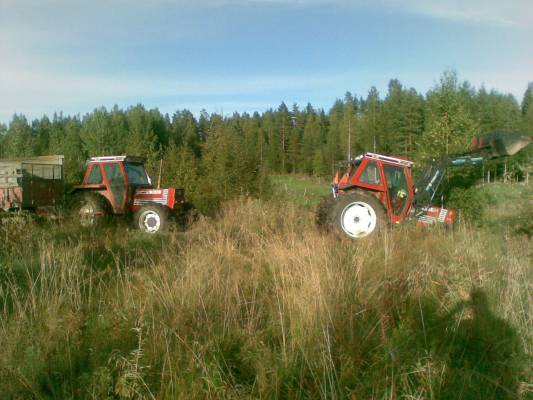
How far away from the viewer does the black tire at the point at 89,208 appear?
35.8ft

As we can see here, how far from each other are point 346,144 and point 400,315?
166ft

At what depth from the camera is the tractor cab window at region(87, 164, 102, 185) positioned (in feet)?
38.2

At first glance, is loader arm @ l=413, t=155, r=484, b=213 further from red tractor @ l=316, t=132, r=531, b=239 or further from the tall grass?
the tall grass

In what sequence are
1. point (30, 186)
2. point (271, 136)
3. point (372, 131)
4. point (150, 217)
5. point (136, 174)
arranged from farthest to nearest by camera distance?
point (271, 136) → point (372, 131) → point (136, 174) → point (150, 217) → point (30, 186)

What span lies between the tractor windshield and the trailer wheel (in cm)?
548

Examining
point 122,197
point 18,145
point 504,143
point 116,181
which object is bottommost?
point 122,197

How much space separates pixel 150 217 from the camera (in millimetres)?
11148

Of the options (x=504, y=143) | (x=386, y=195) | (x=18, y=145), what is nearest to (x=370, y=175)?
(x=386, y=195)

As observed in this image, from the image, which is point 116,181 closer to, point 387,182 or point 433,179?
point 387,182

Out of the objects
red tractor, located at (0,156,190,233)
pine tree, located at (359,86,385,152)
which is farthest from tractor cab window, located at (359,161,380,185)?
pine tree, located at (359,86,385,152)

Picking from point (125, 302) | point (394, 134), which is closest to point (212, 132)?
point (125, 302)

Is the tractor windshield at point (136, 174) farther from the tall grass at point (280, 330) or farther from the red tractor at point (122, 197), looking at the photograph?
the tall grass at point (280, 330)

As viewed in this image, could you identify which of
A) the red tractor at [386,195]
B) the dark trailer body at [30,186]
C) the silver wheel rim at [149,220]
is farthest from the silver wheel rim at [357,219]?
the dark trailer body at [30,186]

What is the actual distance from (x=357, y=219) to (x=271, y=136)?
197 feet
